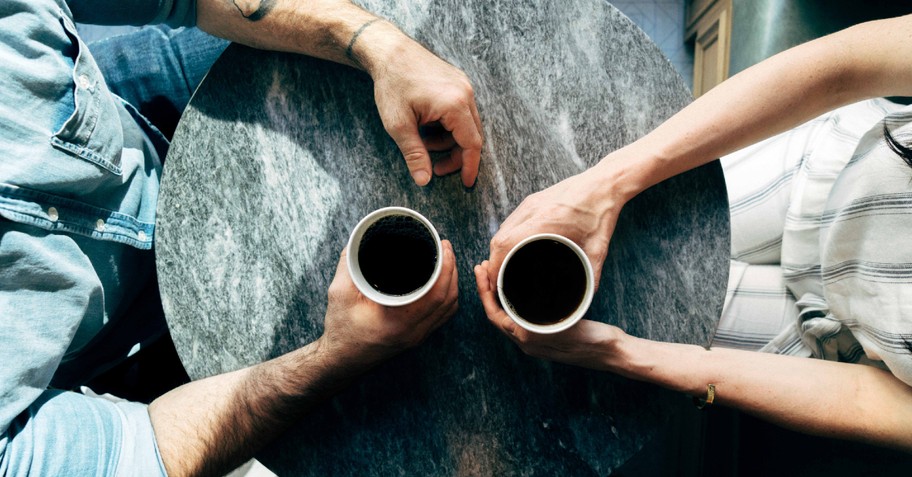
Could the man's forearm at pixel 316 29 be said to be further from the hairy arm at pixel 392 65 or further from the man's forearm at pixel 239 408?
the man's forearm at pixel 239 408

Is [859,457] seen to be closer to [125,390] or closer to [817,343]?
[817,343]

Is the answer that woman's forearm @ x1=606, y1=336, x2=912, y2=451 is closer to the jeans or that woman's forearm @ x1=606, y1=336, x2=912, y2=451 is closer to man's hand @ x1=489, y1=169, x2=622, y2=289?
man's hand @ x1=489, y1=169, x2=622, y2=289

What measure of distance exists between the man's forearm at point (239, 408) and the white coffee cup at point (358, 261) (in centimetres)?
19

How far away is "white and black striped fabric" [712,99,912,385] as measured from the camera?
0.77m

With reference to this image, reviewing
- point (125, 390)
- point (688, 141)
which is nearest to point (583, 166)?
point (688, 141)

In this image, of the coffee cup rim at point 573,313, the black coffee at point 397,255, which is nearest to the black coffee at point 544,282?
the coffee cup rim at point 573,313

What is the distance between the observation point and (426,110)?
809 millimetres

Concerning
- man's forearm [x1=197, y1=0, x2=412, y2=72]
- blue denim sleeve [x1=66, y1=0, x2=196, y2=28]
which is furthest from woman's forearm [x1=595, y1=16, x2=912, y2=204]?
blue denim sleeve [x1=66, y1=0, x2=196, y2=28]

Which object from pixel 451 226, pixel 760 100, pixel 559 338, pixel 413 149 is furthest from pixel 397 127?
pixel 760 100

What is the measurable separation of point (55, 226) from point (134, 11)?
45 cm

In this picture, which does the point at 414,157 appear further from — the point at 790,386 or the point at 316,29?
the point at 790,386

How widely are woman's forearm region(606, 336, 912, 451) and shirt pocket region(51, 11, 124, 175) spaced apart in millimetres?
944

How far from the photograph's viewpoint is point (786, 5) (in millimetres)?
1297

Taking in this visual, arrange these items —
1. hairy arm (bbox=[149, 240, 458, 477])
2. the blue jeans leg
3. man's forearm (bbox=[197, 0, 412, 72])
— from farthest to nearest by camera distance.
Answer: the blue jeans leg, man's forearm (bbox=[197, 0, 412, 72]), hairy arm (bbox=[149, 240, 458, 477])
